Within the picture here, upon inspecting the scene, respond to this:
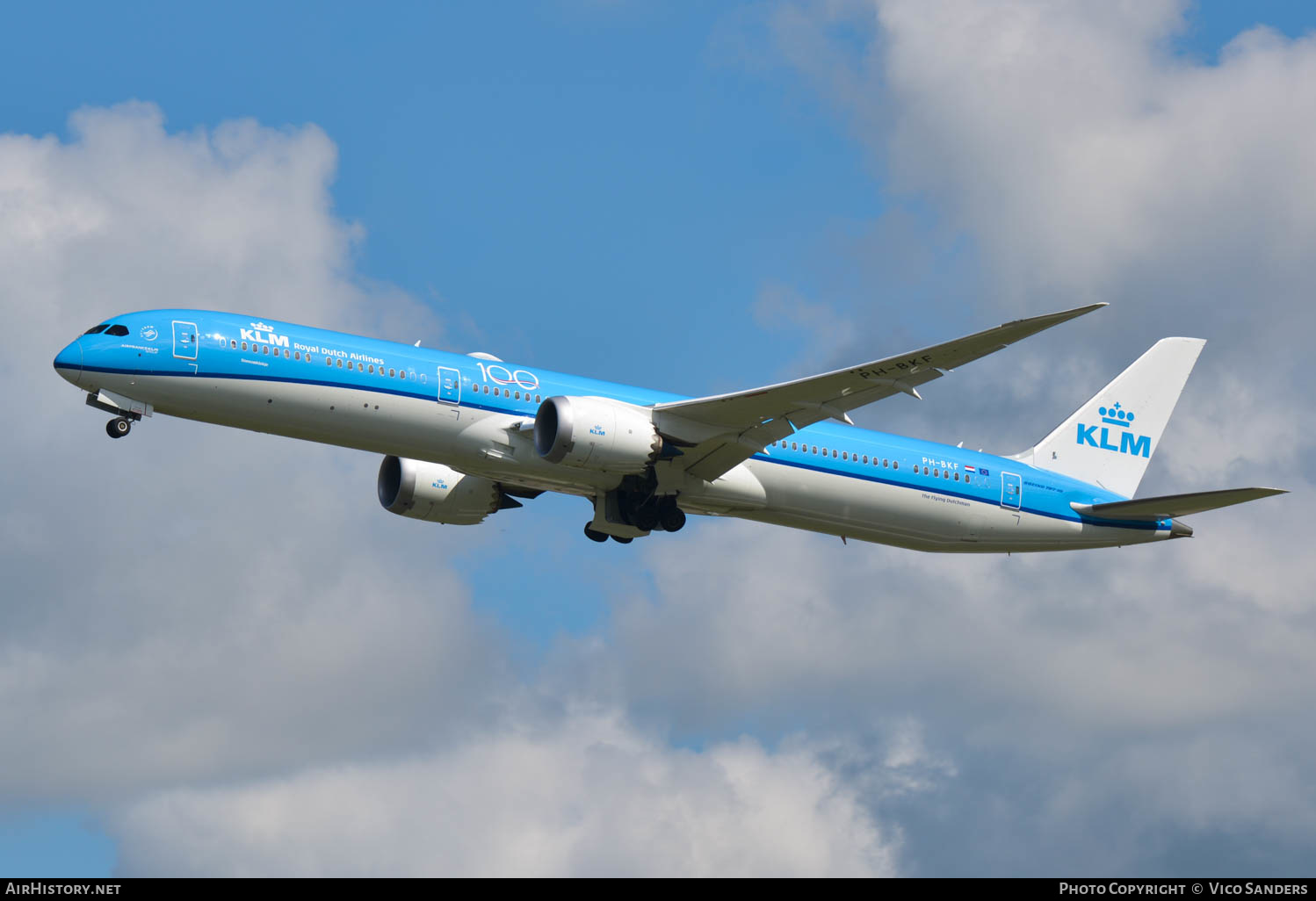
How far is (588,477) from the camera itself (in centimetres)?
4412

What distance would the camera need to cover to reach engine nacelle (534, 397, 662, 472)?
4153cm

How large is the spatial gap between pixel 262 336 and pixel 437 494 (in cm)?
1087

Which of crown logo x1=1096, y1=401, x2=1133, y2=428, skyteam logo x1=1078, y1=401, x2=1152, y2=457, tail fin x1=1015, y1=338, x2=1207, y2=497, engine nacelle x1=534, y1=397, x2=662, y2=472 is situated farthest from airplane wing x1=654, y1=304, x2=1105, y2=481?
crown logo x1=1096, y1=401, x2=1133, y2=428

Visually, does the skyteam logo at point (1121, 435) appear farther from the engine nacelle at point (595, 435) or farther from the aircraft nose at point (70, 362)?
the aircraft nose at point (70, 362)

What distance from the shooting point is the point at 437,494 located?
50125mm

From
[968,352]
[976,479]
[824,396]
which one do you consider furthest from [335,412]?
[976,479]

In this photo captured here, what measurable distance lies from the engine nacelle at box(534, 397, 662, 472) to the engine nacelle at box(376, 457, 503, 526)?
8.20 m

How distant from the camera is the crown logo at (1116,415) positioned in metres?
55.1

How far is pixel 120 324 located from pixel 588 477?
496 inches

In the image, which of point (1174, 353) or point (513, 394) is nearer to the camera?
point (513, 394)

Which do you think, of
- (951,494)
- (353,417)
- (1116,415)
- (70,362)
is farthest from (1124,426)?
(70,362)

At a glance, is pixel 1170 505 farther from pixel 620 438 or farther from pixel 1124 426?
pixel 620 438
